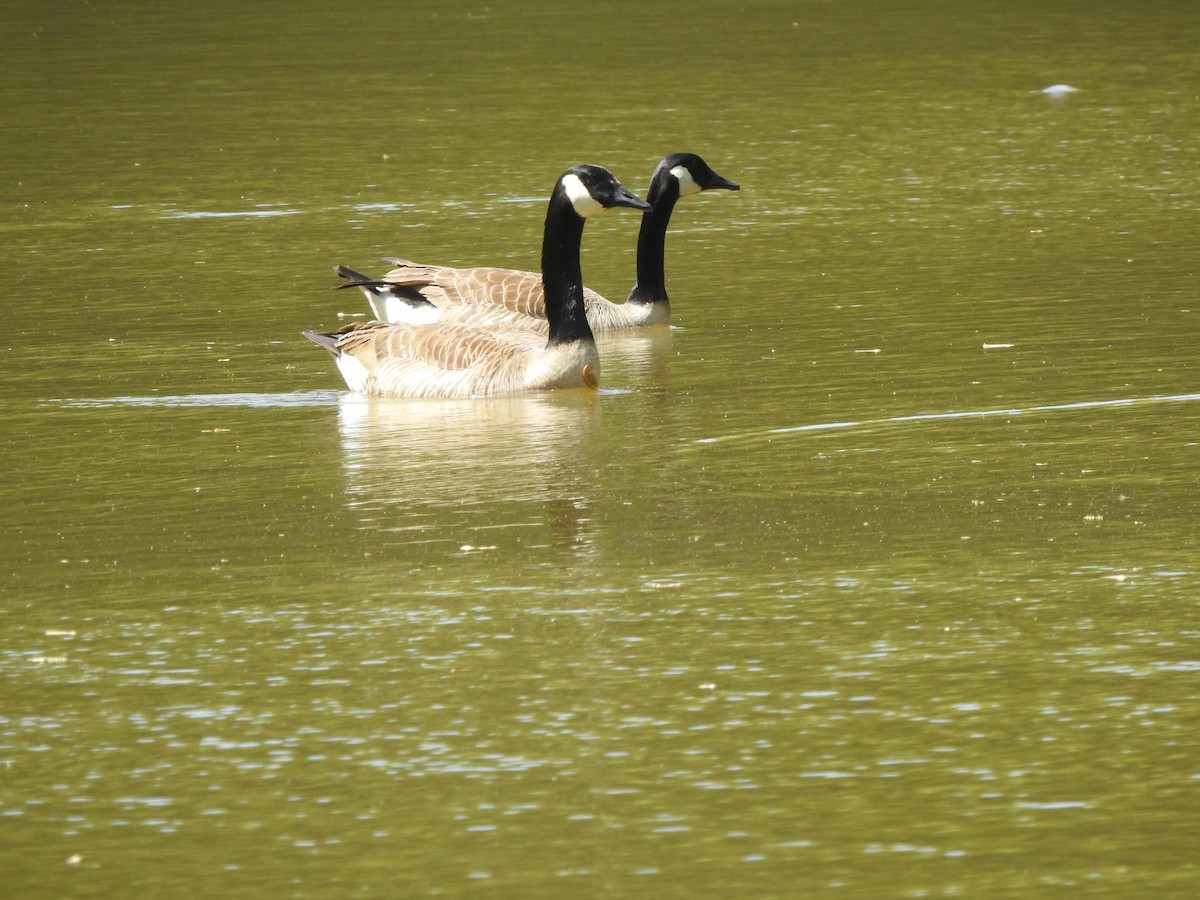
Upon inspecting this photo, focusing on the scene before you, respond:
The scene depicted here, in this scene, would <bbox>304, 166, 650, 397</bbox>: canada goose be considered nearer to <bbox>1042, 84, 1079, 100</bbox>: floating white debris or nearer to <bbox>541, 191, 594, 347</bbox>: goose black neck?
<bbox>541, 191, 594, 347</bbox>: goose black neck

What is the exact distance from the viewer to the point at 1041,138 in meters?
17.3

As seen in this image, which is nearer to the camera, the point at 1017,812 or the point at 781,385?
the point at 1017,812

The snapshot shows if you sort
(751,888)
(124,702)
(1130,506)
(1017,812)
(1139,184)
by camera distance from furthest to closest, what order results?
(1139,184) → (1130,506) → (124,702) → (1017,812) → (751,888)

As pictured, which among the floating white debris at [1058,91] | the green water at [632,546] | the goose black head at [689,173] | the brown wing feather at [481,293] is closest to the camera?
the green water at [632,546]

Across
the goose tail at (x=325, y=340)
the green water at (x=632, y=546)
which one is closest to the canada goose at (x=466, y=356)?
the goose tail at (x=325, y=340)

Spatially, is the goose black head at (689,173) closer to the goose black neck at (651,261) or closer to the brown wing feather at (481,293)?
the goose black neck at (651,261)

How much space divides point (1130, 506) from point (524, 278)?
16.6 ft

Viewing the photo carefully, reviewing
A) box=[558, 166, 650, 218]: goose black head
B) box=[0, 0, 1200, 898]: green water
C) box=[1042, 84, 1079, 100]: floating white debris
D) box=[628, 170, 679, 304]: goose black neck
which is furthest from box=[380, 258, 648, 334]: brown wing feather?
box=[1042, 84, 1079, 100]: floating white debris

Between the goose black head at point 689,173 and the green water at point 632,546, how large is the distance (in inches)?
19.0

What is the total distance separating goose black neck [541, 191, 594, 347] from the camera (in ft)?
33.8

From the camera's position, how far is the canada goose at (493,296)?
11750 mm

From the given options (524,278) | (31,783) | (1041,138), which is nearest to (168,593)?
(31,783)

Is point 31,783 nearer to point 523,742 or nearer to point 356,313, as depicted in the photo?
point 523,742

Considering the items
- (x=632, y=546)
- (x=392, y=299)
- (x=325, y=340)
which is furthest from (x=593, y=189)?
(x=632, y=546)
